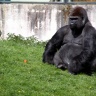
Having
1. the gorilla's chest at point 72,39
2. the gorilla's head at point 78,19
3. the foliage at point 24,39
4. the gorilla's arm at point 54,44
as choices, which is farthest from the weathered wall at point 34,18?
the gorilla's head at point 78,19

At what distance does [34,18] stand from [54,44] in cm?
290

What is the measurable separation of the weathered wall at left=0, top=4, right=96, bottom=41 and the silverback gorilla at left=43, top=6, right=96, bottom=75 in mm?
2595

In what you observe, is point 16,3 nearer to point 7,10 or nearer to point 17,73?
point 7,10

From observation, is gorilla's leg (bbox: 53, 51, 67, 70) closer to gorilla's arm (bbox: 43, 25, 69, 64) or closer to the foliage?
gorilla's arm (bbox: 43, 25, 69, 64)

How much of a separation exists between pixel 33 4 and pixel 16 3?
0.59 m

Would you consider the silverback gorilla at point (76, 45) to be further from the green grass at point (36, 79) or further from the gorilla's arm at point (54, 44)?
the green grass at point (36, 79)

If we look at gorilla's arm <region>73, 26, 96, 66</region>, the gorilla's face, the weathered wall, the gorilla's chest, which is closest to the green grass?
gorilla's arm <region>73, 26, 96, 66</region>

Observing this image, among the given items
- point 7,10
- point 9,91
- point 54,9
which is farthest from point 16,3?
point 9,91

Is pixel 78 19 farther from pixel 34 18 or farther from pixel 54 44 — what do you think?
pixel 34 18

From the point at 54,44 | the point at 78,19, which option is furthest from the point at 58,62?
the point at 78,19

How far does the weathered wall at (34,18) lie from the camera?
11070 millimetres

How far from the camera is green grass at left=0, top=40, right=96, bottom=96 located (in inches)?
258

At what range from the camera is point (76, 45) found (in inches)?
314

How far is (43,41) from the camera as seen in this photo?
36.8 ft
